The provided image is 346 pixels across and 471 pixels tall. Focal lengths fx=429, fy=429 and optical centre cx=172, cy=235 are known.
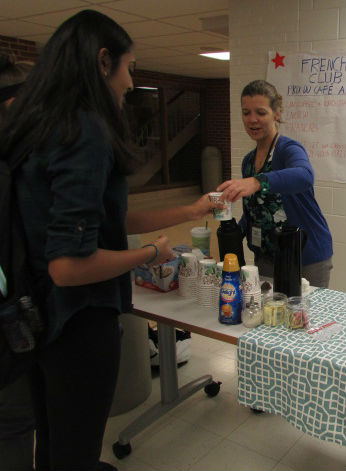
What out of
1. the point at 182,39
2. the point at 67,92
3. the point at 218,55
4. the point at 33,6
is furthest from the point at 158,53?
the point at 67,92

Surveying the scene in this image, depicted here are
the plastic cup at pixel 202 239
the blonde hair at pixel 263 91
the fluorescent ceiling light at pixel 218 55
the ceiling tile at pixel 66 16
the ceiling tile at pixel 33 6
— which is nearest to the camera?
the blonde hair at pixel 263 91

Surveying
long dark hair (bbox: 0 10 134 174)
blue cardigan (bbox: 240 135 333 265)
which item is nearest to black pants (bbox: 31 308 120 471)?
long dark hair (bbox: 0 10 134 174)

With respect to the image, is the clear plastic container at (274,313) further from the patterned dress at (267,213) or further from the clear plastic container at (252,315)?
the patterned dress at (267,213)

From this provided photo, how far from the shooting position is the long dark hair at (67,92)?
3.15 feet

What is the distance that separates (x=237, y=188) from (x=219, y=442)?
3.97ft

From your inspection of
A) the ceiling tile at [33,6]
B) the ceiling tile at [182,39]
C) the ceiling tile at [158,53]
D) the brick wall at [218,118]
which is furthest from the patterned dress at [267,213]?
the brick wall at [218,118]

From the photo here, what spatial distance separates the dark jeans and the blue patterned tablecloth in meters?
→ 0.72

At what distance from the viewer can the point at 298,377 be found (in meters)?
1.31

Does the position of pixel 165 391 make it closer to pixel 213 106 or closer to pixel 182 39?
pixel 182 39

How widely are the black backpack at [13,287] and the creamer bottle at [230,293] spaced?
2.31ft

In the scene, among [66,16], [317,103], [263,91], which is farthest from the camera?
[66,16]

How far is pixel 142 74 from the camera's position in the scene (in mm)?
8430

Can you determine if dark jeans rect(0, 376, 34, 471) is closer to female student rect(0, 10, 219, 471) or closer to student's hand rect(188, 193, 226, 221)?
female student rect(0, 10, 219, 471)

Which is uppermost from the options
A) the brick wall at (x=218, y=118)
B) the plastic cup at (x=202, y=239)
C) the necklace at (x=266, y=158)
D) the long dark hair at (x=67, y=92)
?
the brick wall at (x=218, y=118)
